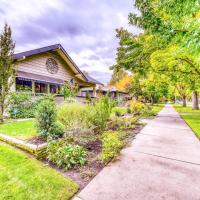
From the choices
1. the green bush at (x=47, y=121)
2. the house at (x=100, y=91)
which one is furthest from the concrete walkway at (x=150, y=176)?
the house at (x=100, y=91)

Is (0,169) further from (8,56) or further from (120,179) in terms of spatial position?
(8,56)

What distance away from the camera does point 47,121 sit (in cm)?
486

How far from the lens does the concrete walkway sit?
2566 mm

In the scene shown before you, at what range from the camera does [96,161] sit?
12.7ft

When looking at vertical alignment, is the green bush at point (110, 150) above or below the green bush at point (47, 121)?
below

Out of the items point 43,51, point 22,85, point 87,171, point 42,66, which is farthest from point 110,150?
point 22,85

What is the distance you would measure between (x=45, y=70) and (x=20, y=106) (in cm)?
430

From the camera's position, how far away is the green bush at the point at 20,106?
364 inches

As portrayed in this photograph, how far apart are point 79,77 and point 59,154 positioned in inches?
533

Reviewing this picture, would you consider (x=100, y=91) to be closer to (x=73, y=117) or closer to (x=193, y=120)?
(x=73, y=117)

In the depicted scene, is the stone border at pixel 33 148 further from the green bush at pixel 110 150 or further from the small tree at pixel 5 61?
the small tree at pixel 5 61

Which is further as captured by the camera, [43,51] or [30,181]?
[43,51]

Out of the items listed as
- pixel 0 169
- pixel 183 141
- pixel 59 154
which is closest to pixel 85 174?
pixel 59 154

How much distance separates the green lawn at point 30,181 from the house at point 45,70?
26.4 ft
